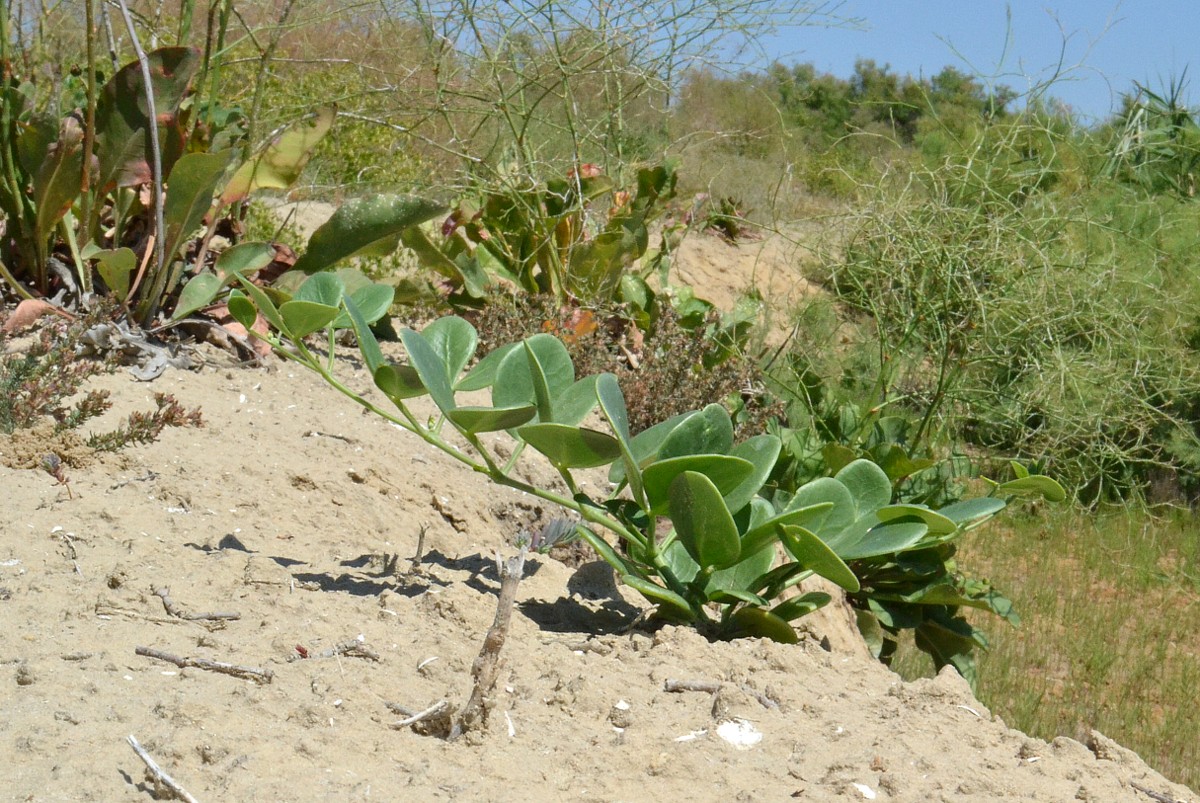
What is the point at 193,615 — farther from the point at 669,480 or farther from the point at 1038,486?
the point at 1038,486

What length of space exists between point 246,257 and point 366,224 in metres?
0.39

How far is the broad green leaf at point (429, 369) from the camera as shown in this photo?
1.84m

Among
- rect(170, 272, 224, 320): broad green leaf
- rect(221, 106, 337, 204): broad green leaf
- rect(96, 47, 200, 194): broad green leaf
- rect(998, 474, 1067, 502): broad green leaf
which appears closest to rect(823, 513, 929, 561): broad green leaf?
rect(998, 474, 1067, 502): broad green leaf

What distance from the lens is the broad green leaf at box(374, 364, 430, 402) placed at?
193cm

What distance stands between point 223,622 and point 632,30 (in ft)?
10.5

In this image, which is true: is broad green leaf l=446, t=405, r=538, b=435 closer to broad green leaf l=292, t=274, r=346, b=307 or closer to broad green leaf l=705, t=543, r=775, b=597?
broad green leaf l=292, t=274, r=346, b=307

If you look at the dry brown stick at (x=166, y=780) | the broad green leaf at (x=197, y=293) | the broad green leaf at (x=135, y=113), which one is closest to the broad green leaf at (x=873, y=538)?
the dry brown stick at (x=166, y=780)

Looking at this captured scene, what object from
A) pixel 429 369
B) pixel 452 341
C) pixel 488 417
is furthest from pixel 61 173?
pixel 488 417

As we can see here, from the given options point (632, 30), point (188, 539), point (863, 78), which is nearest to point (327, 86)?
point (632, 30)

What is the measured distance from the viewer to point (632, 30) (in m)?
4.47

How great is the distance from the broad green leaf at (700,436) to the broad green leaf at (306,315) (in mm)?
A: 596

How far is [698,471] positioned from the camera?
188 centimetres

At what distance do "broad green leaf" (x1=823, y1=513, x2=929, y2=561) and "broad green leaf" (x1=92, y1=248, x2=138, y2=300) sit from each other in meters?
2.31

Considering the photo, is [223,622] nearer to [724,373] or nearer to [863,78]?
[724,373]
